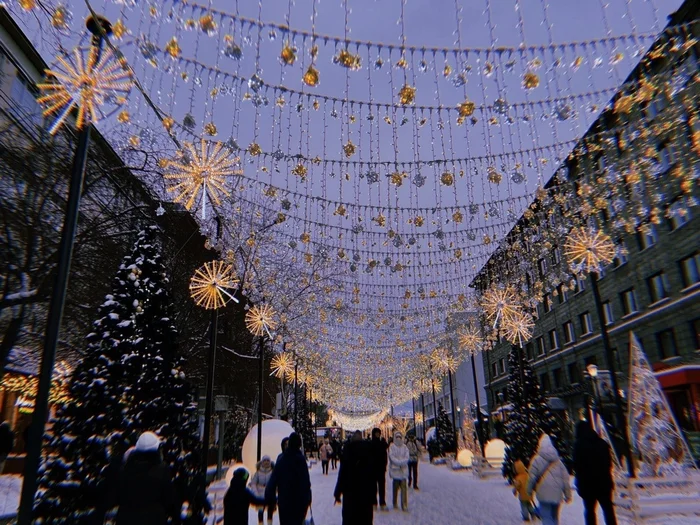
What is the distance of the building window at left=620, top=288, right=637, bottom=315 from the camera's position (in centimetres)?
3133

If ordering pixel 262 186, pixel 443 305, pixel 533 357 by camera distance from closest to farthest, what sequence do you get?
pixel 262 186 → pixel 443 305 → pixel 533 357

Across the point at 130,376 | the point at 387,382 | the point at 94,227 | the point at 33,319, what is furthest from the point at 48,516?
Result: the point at 387,382

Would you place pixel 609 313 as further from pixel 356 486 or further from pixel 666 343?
pixel 356 486

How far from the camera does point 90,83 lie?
6.53 metres

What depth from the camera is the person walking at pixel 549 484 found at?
840 cm

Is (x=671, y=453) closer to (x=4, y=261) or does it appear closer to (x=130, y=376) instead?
(x=130, y=376)

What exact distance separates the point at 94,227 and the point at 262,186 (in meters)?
4.92

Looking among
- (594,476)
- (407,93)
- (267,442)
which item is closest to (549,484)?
(594,476)

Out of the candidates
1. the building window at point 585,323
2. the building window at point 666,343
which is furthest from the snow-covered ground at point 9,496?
the building window at point 585,323

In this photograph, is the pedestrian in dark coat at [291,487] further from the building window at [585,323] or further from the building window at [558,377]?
the building window at [558,377]

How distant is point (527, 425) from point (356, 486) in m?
13.9

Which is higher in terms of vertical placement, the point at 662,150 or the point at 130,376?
the point at 662,150

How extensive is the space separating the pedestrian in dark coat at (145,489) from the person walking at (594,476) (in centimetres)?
636

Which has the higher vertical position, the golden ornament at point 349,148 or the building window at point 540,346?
the building window at point 540,346
